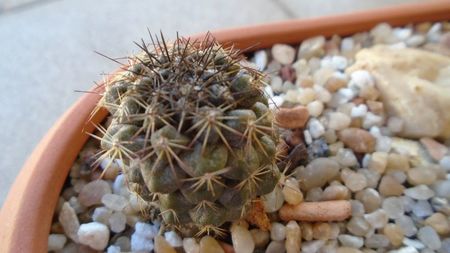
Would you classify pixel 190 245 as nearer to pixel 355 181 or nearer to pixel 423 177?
pixel 355 181

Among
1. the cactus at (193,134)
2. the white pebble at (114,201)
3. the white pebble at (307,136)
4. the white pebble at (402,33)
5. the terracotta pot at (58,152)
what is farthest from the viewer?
the white pebble at (402,33)

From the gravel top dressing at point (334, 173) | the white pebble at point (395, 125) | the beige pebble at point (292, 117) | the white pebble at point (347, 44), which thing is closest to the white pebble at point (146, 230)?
the gravel top dressing at point (334, 173)

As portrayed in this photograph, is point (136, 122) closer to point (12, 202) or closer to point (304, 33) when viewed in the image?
point (12, 202)

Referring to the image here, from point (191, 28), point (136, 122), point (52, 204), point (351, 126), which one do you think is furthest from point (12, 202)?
point (191, 28)

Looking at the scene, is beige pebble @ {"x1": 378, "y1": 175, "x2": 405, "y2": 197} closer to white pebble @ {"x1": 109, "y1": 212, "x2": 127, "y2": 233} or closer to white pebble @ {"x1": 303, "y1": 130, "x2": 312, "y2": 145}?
white pebble @ {"x1": 303, "y1": 130, "x2": 312, "y2": 145}

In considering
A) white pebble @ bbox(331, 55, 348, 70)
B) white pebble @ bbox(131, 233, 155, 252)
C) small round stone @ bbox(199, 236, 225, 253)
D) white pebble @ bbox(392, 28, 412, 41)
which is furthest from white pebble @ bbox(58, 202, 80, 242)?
white pebble @ bbox(392, 28, 412, 41)

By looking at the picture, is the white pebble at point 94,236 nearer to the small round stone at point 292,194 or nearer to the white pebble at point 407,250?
the small round stone at point 292,194

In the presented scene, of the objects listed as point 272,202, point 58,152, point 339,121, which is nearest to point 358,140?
point 339,121
